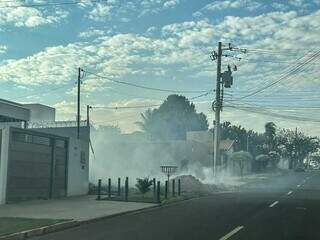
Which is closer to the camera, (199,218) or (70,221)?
(70,221)

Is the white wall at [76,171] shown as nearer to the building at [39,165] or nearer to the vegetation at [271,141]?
the building at [39,165]

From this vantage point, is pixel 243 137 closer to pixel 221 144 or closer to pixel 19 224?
pixel 221 144

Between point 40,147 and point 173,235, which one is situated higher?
point 40,147

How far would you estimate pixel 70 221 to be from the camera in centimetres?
1606

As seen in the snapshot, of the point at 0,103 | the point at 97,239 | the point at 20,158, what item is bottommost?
the point at 97,239

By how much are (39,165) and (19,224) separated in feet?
34.6

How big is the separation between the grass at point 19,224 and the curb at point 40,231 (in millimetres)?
267

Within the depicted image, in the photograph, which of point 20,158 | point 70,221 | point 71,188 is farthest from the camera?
point 71,188

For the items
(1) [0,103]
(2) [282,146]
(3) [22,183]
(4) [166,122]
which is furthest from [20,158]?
(2) [282,146]

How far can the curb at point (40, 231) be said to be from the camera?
1320cm

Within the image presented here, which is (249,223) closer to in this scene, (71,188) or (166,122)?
(71,188)

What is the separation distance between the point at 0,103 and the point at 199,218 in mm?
28200

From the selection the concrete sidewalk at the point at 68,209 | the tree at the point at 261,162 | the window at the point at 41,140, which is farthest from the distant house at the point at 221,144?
the concrete sidewalk at the point at 68,209

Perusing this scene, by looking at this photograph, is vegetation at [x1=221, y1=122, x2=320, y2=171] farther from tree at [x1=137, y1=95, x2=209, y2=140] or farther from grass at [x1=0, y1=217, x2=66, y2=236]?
grass at [x1=0, y1=217, x2=66, y2=236]
